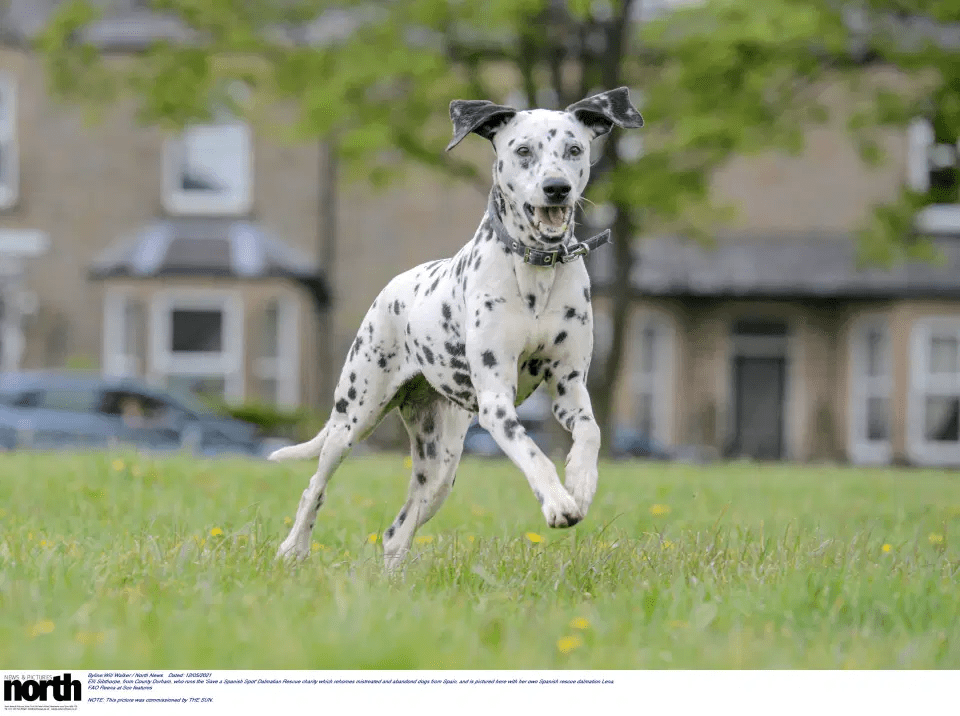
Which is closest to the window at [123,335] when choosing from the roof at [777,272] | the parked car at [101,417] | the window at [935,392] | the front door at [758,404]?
the parked car at [101,417]

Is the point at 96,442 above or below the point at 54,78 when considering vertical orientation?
below

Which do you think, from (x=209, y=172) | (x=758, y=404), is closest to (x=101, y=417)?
(x=209, y=172)

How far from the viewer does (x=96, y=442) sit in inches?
642

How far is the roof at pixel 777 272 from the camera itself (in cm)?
2086

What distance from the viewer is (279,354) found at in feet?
70.1

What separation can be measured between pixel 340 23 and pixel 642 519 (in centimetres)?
1201

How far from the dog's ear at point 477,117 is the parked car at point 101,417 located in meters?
12.1

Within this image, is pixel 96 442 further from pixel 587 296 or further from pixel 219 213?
pixel 587 296

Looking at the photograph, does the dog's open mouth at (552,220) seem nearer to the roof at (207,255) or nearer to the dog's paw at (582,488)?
the dog's paw at (582,488)

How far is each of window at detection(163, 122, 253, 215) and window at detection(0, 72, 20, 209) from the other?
105 inches

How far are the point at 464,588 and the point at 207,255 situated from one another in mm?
16784

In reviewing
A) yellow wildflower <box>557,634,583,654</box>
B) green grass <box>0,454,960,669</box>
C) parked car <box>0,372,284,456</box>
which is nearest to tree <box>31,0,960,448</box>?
parked car <box>0,372,284,456</box>
